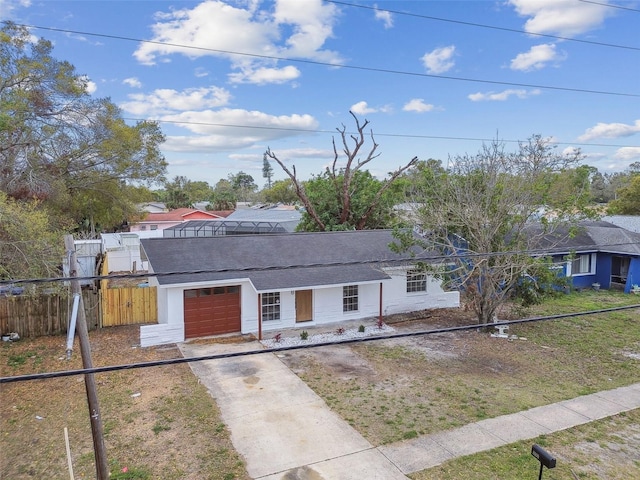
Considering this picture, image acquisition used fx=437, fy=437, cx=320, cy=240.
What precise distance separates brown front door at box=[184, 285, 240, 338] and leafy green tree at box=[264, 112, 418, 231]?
10873 millimetres

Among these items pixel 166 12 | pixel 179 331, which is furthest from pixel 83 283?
pixel 166 12

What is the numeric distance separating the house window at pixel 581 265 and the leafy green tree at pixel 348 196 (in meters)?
10.6

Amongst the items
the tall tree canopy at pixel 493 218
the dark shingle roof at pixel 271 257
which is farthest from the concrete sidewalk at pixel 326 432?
the tall tree canopy at pixel 493 218

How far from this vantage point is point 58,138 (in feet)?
76.0

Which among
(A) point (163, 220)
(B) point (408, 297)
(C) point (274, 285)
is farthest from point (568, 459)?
(A) point (163, 220)

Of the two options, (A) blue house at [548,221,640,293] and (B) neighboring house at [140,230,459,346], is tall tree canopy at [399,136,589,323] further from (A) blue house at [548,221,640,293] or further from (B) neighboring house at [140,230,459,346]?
(A) blue house at [548,221,640,293]

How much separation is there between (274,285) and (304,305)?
214 cm

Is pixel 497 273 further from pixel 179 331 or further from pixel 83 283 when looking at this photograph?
pixel 83 283

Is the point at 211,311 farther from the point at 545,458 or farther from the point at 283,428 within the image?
the point at 545,458

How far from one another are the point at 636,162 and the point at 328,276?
60460mm

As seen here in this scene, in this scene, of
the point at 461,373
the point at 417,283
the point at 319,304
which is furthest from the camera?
the point at 417,283

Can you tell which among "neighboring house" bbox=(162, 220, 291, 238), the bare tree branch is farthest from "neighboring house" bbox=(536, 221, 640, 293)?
"neighboring house" bbox=(162, 220, 291, 238)

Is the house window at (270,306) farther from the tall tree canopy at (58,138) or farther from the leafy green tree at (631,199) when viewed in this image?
the leafy green tree at (631,199)

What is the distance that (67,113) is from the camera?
23172 millimetres
